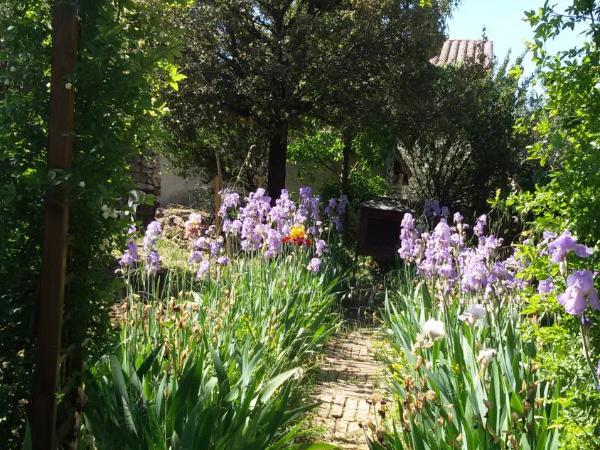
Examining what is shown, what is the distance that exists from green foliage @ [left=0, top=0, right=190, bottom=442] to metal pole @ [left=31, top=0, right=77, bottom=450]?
0.19 feet

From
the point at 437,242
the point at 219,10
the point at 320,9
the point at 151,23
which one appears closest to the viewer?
the point at 151,23

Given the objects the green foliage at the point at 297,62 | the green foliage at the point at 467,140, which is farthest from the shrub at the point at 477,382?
the green foliage at the point at 467,140

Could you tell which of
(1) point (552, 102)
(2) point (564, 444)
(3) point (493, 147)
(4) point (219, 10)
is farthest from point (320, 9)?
(2) point (564, 444)

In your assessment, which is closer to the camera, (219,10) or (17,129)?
(17,129)

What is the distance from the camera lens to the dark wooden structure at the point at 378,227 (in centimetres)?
1123

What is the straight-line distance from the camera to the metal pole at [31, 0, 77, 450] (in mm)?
2465

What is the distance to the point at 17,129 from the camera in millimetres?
2592

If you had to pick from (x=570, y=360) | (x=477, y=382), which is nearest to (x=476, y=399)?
(x=477, y=382)

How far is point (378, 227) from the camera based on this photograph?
1136 centimetres

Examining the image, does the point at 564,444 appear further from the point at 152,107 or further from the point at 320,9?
the point at 320,9

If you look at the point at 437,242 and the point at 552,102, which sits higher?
the point at 552,102

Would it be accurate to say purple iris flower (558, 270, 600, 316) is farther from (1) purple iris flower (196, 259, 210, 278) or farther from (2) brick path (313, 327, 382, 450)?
(1) purple iris flower (196, 259, 210, 278)

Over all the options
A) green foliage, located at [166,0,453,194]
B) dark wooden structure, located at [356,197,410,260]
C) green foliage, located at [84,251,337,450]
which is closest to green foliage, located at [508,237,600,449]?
→ green foliage, located at [84,251,337,450]

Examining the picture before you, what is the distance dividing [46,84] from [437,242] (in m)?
3.20
